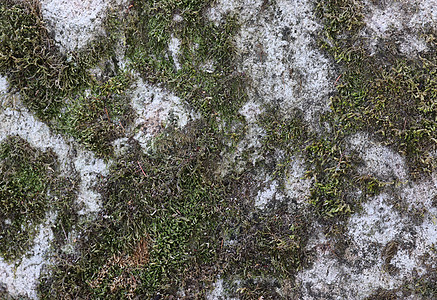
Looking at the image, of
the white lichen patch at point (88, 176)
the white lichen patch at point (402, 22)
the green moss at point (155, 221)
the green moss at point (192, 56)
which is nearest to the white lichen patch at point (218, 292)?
the green moss at point (155, 221)

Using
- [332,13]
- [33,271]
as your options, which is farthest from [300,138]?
[33,271]

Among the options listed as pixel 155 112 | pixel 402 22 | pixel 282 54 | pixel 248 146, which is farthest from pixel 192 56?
pixel 402 22

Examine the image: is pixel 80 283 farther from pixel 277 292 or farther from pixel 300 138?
pixel 300 138

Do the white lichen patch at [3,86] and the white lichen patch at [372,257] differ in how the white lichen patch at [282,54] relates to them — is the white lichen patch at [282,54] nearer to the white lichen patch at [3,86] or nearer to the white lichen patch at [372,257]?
the white lichen patch at [372,257]

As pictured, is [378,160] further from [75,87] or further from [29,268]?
[29,268]

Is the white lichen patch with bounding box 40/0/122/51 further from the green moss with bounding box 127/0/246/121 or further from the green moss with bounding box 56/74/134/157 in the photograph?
the green moss with bounding box 56/74/134/157

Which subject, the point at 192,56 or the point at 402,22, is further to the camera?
the point at 192,56
